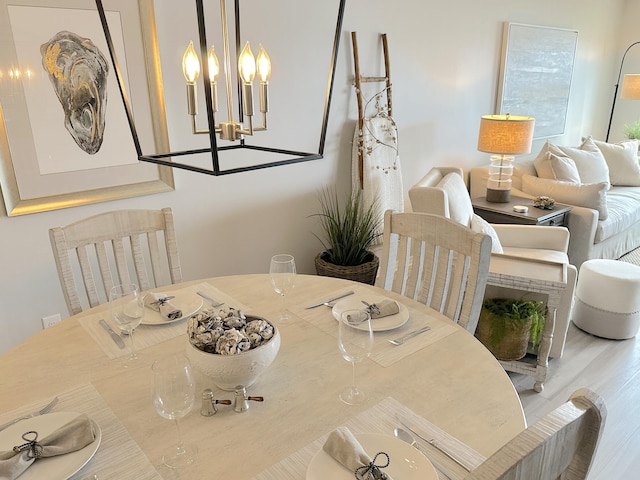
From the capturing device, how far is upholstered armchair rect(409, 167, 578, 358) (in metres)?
2.46

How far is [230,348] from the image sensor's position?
1.07 meters

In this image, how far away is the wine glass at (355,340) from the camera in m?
1.05

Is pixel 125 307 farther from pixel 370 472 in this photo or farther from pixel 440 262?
pixel 440 262

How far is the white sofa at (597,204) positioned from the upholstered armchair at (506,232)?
560mm

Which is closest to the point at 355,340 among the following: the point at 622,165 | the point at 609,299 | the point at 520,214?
the point at 609,299

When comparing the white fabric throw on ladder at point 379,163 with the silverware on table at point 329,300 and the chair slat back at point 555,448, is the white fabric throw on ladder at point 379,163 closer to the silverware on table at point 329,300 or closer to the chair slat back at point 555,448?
the silverware on table at point 329,300

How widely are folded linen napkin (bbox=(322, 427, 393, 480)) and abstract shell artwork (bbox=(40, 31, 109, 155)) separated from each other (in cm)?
188

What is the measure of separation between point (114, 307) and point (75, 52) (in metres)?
1.43

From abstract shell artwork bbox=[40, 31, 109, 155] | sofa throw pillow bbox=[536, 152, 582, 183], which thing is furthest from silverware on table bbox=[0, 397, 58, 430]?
sofa throw pillow bbox=[536, 152, 582, 183]

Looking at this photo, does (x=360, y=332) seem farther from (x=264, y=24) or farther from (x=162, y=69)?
(x=264, y=24)

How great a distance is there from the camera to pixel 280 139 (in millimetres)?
2854

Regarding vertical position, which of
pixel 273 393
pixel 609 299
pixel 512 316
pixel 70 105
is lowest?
pixel 609 299

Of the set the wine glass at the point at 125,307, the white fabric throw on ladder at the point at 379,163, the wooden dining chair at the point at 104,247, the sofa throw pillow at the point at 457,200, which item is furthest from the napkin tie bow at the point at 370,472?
the white fabric throw on ladder at the point at 379,163

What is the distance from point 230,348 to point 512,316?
1711mm
